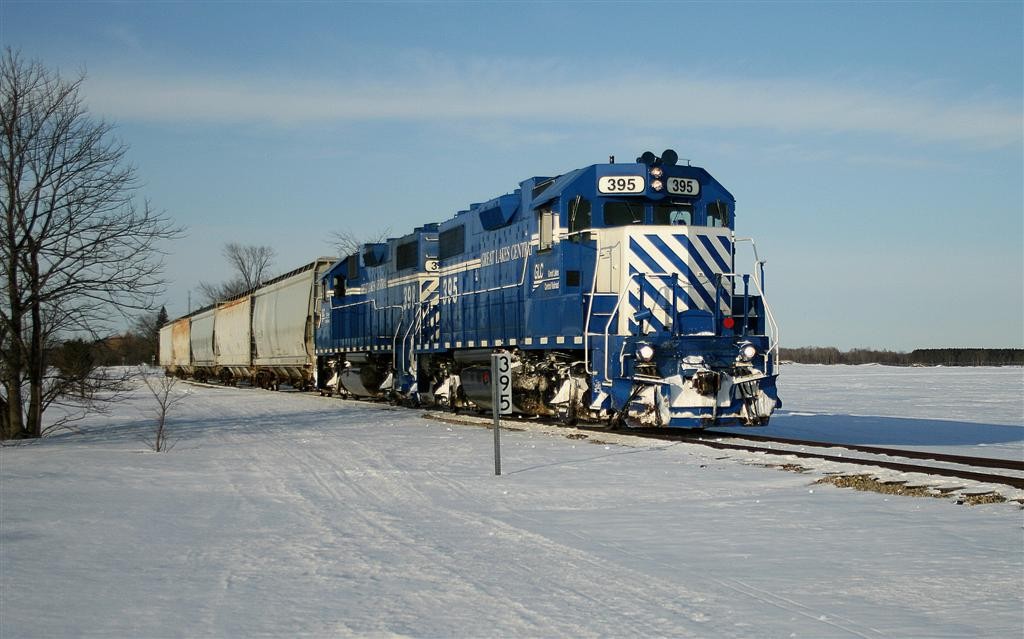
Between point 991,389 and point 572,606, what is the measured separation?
33629 millimetres

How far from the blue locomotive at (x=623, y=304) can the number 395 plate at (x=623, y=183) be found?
2 cm

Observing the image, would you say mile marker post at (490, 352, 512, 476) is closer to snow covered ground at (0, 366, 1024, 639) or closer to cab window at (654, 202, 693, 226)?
snow covered ground at (0, 366, 1024, 639)

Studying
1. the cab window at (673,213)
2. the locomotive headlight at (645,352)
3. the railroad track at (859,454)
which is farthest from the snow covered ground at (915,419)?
the locomotive headlight at (645,352)

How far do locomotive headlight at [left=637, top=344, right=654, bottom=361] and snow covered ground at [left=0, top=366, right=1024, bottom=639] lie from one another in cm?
125

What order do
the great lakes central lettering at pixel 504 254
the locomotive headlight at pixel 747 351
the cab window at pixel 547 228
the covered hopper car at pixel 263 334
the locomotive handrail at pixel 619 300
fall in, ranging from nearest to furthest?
1. the locomotive headlight at pixel 747 351
2. the locomotive handrail at pixel 619 300
3. the cab window at pixel 547 228
4. the great lakes central lettering at pixel 504 254
5. the covered hopper car at pixel 263 334

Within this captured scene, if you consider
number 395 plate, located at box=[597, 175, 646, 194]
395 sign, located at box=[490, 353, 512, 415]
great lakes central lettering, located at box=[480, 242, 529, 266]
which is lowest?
395 sign, located at box=[490, 353, 512, 415]

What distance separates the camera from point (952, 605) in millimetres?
5312

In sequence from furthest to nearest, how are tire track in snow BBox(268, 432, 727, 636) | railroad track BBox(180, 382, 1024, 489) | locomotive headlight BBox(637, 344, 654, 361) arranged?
locomotive headlight BBox(637, 344, 654, 361)
railroad track BBox(180, 382, 1024, 489)
tire track in snow BBox(268, 432, 727, 636)

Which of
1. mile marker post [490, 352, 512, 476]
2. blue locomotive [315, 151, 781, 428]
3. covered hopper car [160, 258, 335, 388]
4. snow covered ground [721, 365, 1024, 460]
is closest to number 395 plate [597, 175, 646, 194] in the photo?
blue locomotive [315, 151, 781, 428]

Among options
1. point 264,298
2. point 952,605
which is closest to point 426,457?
point 952,605

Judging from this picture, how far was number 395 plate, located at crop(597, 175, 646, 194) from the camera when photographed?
1473cm

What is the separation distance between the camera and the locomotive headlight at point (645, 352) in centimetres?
1317

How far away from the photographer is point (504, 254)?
17.7 metres

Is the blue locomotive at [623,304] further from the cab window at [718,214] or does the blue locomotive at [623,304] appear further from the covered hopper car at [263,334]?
the covered hopper car at [263,334]
